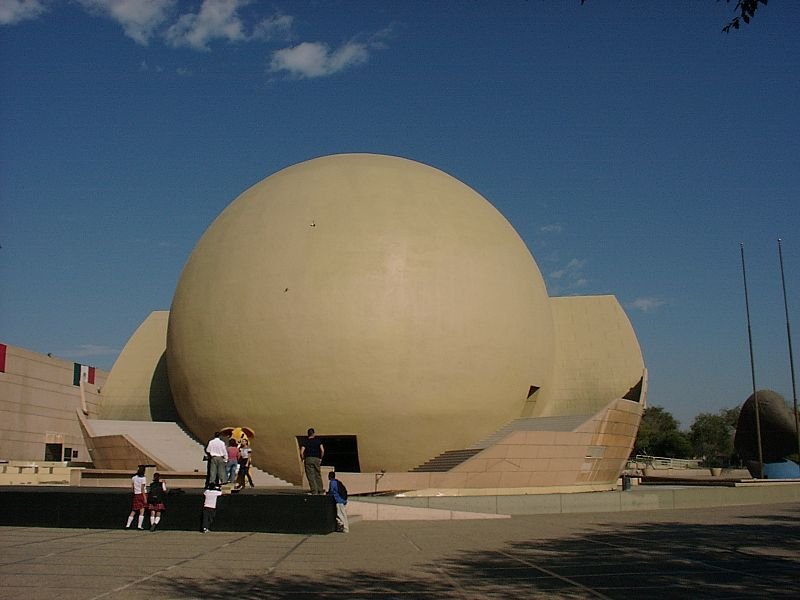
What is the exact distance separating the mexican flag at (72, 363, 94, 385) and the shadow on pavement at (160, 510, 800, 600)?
42.3 m

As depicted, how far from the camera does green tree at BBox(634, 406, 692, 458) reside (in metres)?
82.1

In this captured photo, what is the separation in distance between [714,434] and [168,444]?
74.7m

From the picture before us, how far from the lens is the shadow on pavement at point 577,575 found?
24.1ft

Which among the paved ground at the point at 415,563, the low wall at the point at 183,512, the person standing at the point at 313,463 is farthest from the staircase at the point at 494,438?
the low wall at the point at 183,512

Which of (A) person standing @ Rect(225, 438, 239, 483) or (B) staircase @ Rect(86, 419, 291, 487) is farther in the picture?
(B) staircase @ Rect(86, 419, 291, 487)

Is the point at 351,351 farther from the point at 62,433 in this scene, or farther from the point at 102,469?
the point at 62,433

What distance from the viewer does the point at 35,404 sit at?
143ft

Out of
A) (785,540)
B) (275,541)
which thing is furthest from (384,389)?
(785,540)

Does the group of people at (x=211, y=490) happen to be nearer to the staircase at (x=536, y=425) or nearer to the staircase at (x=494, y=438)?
the staircase at (x=494, y=438)

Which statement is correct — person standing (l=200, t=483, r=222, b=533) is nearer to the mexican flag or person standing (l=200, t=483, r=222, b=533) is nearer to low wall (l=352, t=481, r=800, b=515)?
low wall (l=352, t=481, r=800, b=515)

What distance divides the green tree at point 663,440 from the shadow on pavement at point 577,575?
239ft

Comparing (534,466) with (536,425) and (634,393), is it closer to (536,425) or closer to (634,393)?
(536,425)

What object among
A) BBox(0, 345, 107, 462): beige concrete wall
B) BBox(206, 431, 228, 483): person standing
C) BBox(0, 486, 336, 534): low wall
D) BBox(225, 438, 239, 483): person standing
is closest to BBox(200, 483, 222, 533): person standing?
BBox(0, 486, 336, 534): low wall

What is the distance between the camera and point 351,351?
23719 millimetres
